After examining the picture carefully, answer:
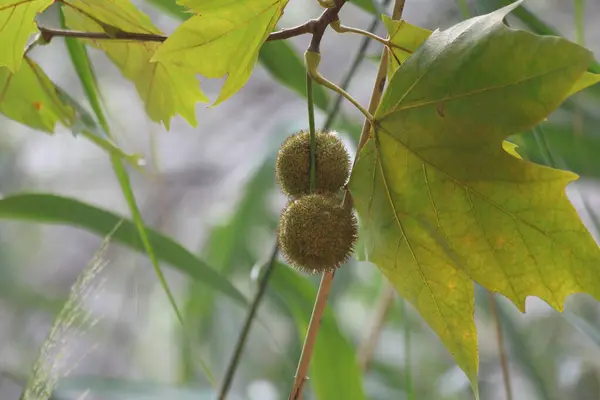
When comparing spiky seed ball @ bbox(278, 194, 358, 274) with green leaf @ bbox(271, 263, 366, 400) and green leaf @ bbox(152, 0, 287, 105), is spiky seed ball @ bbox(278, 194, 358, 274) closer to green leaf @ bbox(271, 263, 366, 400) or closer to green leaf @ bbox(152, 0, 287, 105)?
green leaf @ bbox(152, 0, 287, 105)

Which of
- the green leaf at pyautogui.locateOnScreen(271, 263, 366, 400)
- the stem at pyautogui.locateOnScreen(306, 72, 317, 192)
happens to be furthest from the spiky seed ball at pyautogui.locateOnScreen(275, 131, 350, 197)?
the green leaf at pyautogui.locateOnScreen(271, 263, 366, 400)

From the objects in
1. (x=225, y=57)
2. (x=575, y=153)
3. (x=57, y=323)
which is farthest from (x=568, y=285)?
(x=575, y=153)

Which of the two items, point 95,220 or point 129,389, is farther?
point 129,389

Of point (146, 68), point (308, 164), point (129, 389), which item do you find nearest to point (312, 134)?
point (308, 164)

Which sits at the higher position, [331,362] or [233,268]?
[233,268]

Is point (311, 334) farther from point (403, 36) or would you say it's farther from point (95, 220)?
point (95, 220)

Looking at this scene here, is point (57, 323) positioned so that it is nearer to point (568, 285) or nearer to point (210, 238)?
point (568, 285)

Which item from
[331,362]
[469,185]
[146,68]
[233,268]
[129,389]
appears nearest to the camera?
[469,185]
